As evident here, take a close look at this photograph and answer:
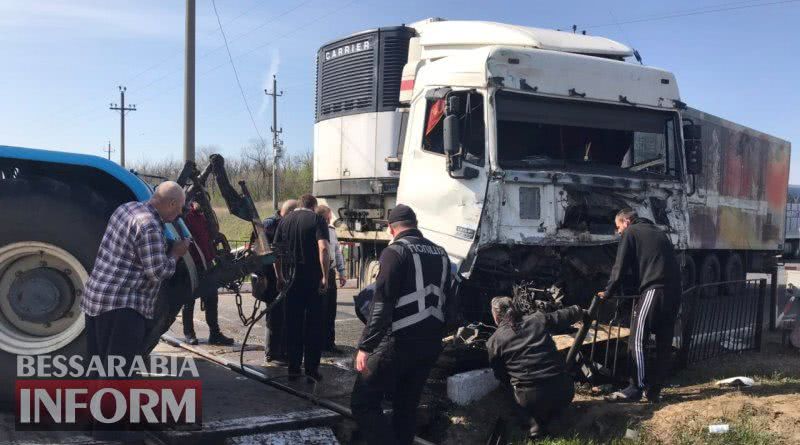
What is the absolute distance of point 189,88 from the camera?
12.9 m

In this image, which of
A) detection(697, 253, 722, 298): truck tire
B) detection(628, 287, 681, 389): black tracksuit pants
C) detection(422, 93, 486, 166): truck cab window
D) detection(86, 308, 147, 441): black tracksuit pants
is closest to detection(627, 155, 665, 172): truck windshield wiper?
detection(422, 93, 486, 166): truck cab window

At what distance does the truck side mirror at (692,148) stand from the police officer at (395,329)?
4.29 m

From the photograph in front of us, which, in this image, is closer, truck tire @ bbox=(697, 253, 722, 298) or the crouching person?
the crouching person

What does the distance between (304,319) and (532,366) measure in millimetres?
2023

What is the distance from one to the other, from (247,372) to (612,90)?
4504 millimetres

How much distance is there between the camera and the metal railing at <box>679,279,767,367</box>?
6.79 m

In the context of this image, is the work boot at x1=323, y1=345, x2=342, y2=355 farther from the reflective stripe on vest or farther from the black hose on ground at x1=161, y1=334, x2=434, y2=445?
the reflective stripe on vest

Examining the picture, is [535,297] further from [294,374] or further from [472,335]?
[294,374]

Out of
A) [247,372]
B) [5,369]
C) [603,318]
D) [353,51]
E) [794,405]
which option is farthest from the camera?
[353,51]

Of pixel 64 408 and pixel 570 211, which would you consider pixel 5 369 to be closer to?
pixel 64 408

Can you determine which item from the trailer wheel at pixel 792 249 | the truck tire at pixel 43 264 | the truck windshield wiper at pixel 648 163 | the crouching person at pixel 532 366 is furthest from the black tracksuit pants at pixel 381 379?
the trailer wheel at pixel 792 249

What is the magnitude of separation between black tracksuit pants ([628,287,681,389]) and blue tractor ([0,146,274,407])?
367 centimetres

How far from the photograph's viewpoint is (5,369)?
4367mm

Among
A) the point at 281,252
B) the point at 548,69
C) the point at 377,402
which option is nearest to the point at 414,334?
the point at 377,402
